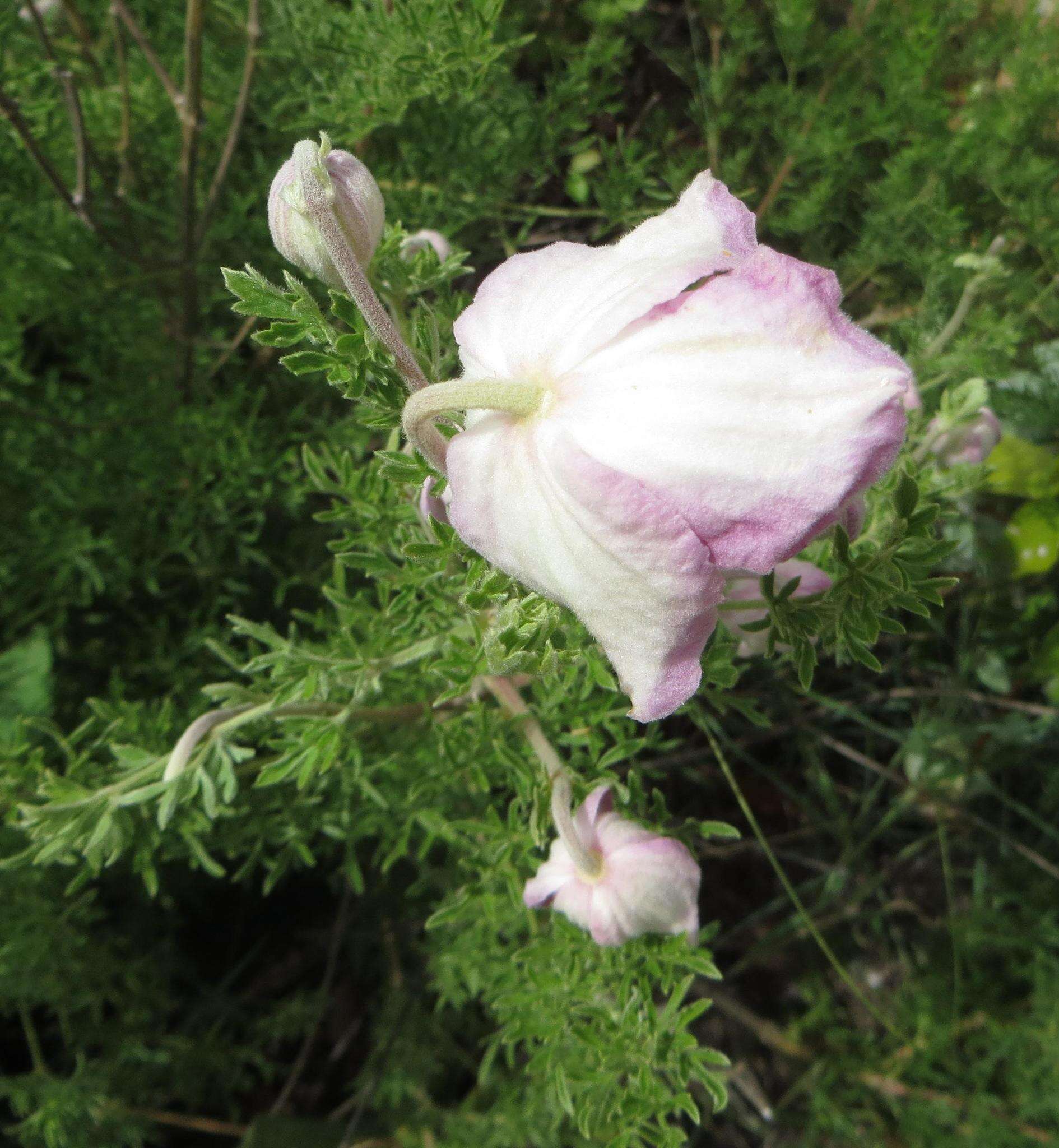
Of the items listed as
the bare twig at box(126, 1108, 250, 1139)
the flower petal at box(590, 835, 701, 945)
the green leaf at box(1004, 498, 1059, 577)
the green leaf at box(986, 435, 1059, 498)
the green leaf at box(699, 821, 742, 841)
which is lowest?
the bare twig at box(126, 1108, 250, 1139)

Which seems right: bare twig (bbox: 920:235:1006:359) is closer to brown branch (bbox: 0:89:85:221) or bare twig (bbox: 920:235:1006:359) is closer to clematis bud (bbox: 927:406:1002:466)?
clematis bud (bbox: 927:406:1002:466)

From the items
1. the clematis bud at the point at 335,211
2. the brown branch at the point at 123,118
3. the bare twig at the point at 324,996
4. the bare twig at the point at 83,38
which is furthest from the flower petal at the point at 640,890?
the bare twig at the point at 83,38

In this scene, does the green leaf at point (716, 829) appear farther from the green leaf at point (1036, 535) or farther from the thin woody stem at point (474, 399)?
the green leaf at point (1036, 535)

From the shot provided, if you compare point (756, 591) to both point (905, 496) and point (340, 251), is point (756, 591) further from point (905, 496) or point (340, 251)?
point (340, 251)

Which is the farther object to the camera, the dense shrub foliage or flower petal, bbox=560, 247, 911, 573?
the dense shrub foliage

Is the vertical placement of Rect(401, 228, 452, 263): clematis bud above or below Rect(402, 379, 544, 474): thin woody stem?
below

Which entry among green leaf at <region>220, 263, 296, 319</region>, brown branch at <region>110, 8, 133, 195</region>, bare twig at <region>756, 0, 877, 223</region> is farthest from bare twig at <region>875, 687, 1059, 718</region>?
brown branch at <region>110, 8, 133, 195</region>

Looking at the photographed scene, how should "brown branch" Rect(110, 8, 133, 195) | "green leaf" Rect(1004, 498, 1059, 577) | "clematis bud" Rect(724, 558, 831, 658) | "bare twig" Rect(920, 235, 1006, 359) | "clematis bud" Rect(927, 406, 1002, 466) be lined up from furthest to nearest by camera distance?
"green leaf" Rect(1004, 498, 1059, 577), "brown branch" Rect(110, 8, 133, 195), "bare twig" Rect(920, 235, 1006, 359), "clematis bud" Rect(927, 406, 1002, 466), "clematis bud" Rect(724, 558, 831, 658)
